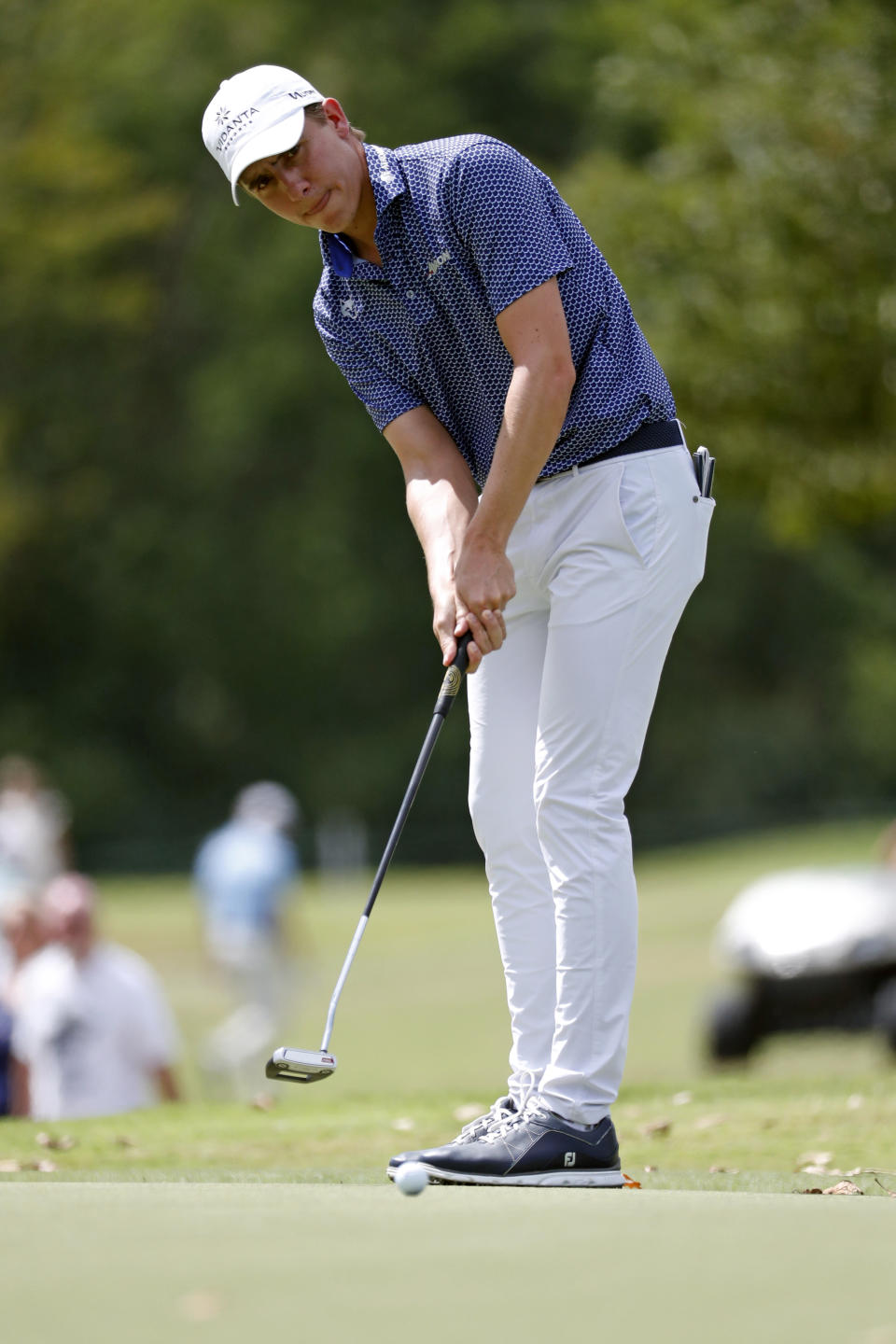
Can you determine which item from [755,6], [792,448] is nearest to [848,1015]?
[792,448]

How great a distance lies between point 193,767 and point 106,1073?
28543 millimetres

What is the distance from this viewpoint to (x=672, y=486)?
397 centimetres

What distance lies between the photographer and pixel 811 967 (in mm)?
11211

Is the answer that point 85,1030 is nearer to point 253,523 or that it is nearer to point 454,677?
point 454,677

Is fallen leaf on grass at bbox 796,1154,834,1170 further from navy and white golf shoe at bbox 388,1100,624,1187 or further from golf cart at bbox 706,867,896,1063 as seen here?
golf cart at bbox 706,867,896,1063

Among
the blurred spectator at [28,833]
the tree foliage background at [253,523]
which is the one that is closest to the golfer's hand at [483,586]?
the blurred spectator at [28,833]

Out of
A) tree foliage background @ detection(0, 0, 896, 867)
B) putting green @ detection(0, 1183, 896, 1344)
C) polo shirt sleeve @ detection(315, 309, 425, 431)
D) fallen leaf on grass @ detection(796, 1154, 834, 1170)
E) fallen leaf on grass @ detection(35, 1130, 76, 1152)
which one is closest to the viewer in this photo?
putting green @ detection(0, 1183, 896, 1344)

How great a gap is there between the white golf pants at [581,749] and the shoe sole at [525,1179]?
11cm

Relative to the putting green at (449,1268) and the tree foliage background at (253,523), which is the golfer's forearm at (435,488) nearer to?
the putting green at (449,1268)

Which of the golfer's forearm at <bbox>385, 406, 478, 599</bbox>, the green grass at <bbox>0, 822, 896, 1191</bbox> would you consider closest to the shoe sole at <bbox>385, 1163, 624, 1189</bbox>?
the green grass at <bbox>0, 822, 896, 1191</bbox>

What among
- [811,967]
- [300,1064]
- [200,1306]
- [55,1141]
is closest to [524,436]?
[300,1064]

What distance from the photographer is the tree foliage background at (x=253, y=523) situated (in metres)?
34.3

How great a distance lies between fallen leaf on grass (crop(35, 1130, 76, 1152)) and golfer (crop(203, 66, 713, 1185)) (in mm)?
1608

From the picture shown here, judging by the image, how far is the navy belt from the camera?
13.0 ft
